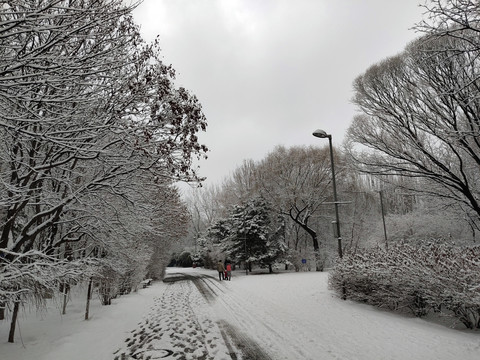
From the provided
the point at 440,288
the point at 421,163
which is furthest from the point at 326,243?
the point at 440,288

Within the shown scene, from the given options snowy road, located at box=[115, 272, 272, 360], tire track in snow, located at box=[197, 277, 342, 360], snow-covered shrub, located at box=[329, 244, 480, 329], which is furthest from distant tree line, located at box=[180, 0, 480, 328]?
snowy road, located at box=[115, 272, 272, 360]

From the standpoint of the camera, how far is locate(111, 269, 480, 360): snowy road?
5.54 m

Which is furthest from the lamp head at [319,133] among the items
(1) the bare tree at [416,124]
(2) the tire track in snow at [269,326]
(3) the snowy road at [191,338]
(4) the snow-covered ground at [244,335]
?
(3) the snowy road at [191,338]

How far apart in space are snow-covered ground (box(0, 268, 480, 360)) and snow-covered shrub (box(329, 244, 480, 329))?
40 cm

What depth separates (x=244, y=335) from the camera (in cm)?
695

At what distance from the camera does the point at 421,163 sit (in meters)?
13.2

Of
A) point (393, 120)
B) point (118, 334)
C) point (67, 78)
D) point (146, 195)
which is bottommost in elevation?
point (118, 334)

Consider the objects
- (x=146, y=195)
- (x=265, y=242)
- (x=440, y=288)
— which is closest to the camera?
(x=440, y=288)

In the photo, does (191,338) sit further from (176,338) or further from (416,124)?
(416,124)

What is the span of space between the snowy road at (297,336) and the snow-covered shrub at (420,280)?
0.44 m

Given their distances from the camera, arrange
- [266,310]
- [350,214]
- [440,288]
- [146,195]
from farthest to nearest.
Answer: [350,214], [266,310], [146,195], [440,288]

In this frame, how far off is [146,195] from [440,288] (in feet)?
23.7

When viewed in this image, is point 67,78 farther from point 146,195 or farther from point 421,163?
point 421,163

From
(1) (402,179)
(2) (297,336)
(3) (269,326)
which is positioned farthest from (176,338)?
(1) (402,179)
